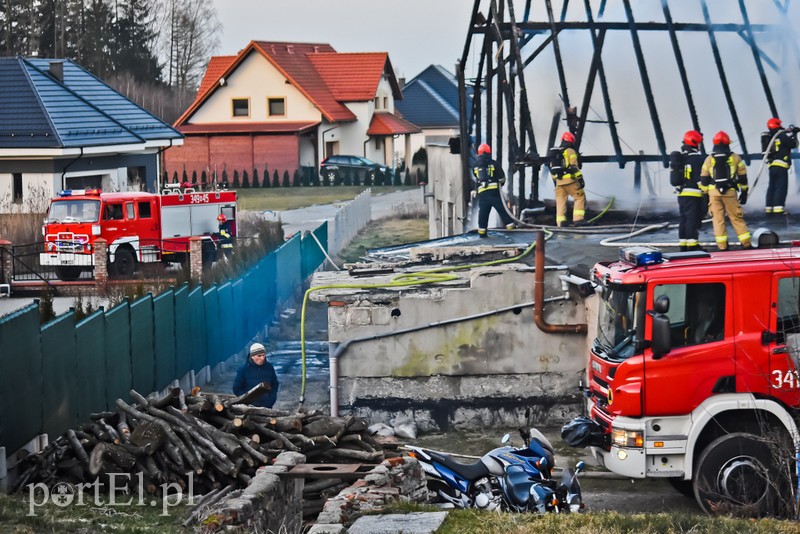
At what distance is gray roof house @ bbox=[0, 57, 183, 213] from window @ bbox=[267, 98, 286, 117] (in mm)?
24950

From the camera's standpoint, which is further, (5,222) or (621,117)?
(5,222)

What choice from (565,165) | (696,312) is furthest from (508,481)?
(565,165)

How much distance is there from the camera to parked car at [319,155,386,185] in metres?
60.4

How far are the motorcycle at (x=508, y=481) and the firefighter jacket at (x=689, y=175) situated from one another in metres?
7.34

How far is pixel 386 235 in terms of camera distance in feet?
135

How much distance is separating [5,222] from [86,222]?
16.0 feet

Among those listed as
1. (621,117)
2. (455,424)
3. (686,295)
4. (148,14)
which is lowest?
(455,424)

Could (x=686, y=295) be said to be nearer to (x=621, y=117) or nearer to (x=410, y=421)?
(x=410, y=421)

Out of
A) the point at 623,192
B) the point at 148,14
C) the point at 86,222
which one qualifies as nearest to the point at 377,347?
the point at 623,192

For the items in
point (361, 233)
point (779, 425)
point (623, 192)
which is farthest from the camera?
point (361, 233)

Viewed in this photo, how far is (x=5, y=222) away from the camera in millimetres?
30609

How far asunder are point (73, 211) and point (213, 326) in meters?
11.0

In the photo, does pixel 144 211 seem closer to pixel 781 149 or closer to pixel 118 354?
pixel 781 149

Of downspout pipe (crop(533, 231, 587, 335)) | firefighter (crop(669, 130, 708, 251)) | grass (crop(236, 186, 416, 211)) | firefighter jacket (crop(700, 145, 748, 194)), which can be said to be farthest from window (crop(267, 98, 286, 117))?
downspout pipe (crop(533, 231, 587, 335))
